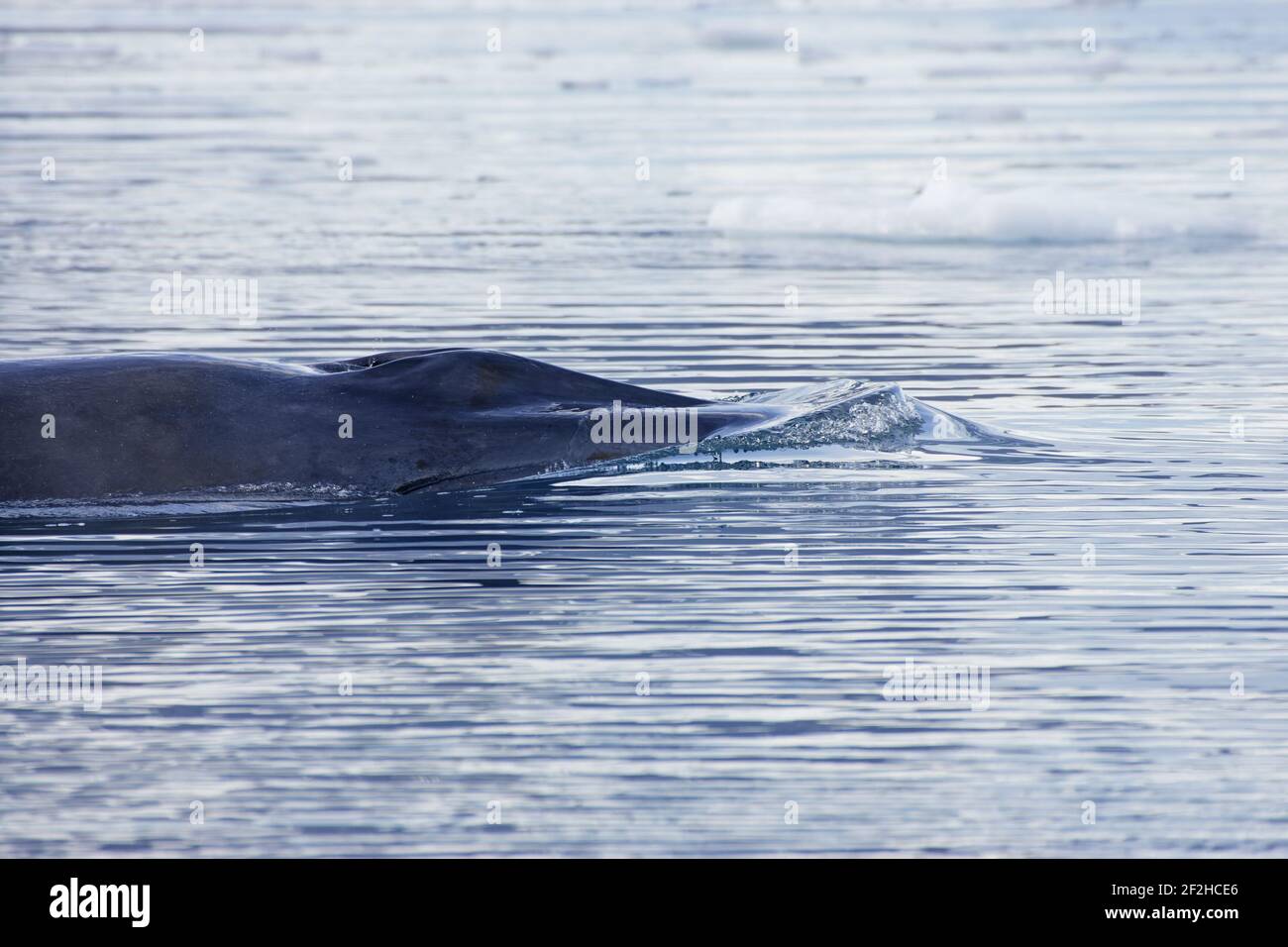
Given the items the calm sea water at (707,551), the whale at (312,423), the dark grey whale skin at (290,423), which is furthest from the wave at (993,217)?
the dark grey whale skin at (290,423)

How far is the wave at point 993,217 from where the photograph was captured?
2261 cm

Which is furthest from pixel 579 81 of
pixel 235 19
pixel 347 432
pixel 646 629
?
pixel 646 629

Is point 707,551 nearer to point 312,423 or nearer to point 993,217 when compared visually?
point 312,423

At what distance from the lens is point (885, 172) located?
88.9 feet

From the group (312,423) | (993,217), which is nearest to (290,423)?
(312,423)

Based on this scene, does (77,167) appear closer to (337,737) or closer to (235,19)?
(337,737)

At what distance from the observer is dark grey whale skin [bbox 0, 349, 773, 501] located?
12.0m

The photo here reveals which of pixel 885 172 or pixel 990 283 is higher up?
pixel 885 172

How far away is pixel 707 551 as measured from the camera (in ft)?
35.0

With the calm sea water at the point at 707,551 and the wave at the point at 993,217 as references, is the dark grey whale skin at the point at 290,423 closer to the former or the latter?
the calm sea water at the point at 707,551

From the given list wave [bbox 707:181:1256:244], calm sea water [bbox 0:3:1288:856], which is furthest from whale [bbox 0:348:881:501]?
wave [bbox 707:181:1256:244]

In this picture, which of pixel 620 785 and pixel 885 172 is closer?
pixel 620 785

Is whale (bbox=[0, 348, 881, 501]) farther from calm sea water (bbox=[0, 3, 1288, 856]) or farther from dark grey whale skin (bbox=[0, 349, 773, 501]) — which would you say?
calm sea water (bbox=[0, 3, 1288, 856])

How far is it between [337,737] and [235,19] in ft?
176
